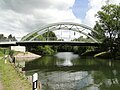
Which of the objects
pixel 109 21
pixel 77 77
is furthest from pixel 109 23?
pixel 77 77

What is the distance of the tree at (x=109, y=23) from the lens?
2726 inches

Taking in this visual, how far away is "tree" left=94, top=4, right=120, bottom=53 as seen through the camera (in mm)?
69250

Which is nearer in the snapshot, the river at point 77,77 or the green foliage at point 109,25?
the river at point 77,77

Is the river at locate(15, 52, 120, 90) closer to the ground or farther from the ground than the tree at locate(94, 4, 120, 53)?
closer to the ground

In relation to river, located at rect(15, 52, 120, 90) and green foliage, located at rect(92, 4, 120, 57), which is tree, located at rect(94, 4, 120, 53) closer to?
green foliage, located at rect(92, 4, 120, 57)

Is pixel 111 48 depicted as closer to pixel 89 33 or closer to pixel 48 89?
pixel 89 33

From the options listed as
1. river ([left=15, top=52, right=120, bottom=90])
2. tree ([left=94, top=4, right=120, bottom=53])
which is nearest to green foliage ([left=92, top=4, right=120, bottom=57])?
tree ([left=94, top=4, right=120, bottom=53])

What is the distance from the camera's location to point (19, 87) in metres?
15.8

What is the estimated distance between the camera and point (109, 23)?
6962cm

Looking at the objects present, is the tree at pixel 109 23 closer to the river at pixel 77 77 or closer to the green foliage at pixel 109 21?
the green foliage at pixel 109 21

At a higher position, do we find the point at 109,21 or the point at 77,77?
the point at 109,21

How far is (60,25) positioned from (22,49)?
18.1 m

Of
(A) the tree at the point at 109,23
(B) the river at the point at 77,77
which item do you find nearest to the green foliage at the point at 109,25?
(A) the tree at the point at 109,23

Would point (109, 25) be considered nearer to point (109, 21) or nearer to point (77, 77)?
point (109, 21)
